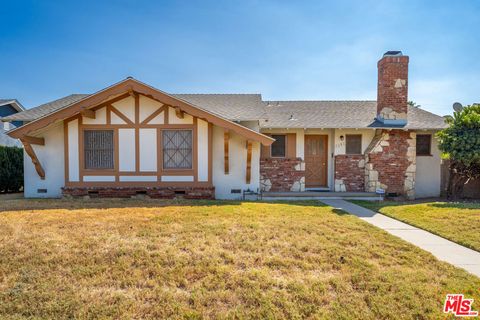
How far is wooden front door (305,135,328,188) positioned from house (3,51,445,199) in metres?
0.04

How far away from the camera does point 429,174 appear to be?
11.1 m

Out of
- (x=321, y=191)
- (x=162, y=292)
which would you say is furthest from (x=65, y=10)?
(x=321, y=191)

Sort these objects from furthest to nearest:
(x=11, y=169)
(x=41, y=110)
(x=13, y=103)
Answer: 1. (x=13, y=103)
2. (x=11, y=169)
3. (x=41, y=110)

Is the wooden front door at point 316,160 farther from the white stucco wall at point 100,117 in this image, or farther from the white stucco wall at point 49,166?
the white stucco wall at point 49,166

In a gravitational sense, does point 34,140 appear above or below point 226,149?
above

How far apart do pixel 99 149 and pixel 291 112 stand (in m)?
8.33

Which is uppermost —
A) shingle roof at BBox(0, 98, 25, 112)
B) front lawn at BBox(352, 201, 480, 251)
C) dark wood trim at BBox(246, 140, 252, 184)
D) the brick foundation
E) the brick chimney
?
shingle roof at BBox(0, 98, 25, 112)

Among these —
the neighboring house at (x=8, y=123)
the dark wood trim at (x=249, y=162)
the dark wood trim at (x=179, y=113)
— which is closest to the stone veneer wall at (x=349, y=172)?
the dark wood trim at (x=249, y=162)

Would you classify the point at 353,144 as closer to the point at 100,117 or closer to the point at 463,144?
the point at 463,144

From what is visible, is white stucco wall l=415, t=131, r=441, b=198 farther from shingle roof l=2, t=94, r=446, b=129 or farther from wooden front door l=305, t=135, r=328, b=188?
wooden front door l=305, t=135, r=328, b=188

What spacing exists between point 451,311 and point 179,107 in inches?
320

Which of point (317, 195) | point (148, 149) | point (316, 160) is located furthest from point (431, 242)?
point (148, 149)

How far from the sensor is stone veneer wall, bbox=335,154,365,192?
11.0 meters

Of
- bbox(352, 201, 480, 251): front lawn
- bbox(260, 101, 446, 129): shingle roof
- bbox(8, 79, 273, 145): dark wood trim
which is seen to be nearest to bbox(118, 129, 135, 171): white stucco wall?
bbox(8, 79, 273, 145): dark wood trim
